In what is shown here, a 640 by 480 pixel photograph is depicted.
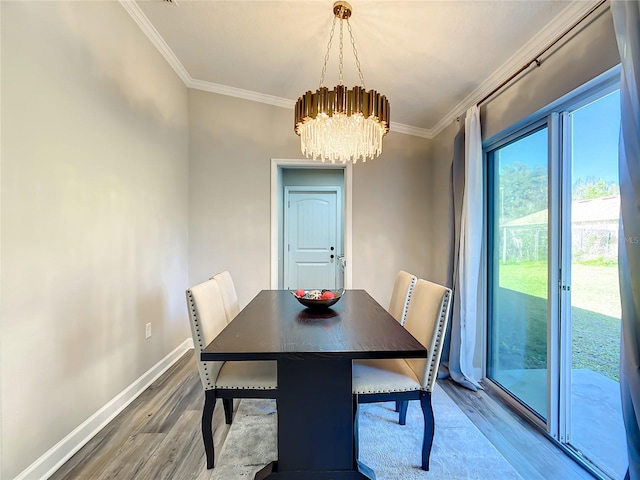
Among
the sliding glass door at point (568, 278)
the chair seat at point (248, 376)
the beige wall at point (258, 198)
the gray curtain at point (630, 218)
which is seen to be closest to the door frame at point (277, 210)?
the beige wall at point (258, 198)

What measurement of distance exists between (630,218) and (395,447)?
157cm

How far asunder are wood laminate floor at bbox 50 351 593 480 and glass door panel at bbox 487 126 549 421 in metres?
0.26

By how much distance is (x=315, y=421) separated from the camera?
4.27 feet

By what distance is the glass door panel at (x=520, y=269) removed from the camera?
1926mm

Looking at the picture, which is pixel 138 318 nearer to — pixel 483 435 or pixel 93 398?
pixel 93 398

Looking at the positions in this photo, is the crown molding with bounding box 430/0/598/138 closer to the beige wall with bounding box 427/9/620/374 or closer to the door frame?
the beige wall with bounding box 427/9/620/374

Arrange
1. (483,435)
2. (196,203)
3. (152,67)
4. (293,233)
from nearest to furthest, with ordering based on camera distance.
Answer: (483,435), (152,67), (196,203), (293,233)

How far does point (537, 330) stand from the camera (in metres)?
1.97

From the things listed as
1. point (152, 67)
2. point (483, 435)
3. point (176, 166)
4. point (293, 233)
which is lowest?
point (483, 435)

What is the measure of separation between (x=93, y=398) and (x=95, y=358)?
238 mm

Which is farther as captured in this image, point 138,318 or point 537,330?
point 138,318

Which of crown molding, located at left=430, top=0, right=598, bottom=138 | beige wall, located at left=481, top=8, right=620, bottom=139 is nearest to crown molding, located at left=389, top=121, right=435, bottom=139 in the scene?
crown molding, located at left=430, top=0, right=598, bottom=138

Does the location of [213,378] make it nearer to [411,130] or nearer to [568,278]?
[568,278]

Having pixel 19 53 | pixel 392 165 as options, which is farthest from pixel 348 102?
pixel 392 165
